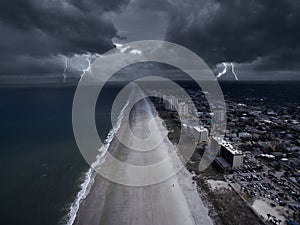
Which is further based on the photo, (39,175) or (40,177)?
(39,175)

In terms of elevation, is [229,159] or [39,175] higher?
[229,159]

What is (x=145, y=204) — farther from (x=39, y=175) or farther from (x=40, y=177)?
(x=39, y=175)

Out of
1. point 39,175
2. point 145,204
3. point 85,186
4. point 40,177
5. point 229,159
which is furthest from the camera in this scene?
point 229,159

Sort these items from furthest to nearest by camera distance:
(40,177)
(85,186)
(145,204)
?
(40,177)
(85,186)
(145,204)

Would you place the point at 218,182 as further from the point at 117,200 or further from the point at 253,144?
the point at 253,144

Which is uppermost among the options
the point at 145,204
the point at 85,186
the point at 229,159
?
the point at 229,159

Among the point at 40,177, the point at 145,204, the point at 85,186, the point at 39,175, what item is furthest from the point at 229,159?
the point at 39,175

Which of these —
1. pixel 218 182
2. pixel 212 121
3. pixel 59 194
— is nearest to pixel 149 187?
pixel 218 182

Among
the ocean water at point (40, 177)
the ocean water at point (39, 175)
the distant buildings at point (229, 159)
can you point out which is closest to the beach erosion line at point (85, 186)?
the ocean water at point (40, 177)

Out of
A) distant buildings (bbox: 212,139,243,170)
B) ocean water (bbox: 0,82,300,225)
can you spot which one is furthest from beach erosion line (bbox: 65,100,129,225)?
distant buildings (bbox: 212,139,243,170)

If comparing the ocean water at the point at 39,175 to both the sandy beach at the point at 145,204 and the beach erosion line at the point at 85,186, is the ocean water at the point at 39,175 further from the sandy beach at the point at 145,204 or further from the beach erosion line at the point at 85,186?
the sandy beach at the point at 145,204

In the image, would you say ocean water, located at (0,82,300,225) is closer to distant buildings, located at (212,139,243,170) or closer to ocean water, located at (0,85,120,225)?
ocean water, located at (0,85,120,225)
